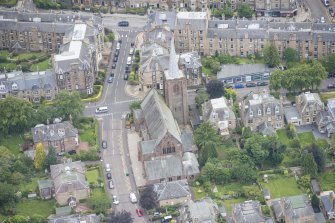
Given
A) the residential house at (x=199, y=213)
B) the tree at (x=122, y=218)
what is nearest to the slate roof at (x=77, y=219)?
the tree at (x=122, y=218)

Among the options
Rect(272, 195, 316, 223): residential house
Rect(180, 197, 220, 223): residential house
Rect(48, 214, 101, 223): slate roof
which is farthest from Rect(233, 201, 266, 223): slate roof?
Rect(48, 214, 101, 223): slate roof

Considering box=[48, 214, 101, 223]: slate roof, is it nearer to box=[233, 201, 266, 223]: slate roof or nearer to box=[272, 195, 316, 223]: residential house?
box=[233, 201, 266, 223]: slate roof

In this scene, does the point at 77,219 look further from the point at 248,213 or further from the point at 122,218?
the point at 248,213

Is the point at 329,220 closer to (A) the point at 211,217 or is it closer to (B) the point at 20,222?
(A) the point at 211,217

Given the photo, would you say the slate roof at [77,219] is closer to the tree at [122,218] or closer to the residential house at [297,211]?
the tree at [122,218]

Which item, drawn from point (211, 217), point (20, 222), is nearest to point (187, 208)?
point (211, 217)

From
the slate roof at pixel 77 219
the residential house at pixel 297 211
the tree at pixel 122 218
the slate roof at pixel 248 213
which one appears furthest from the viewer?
the slate roof at pixel 77 219
